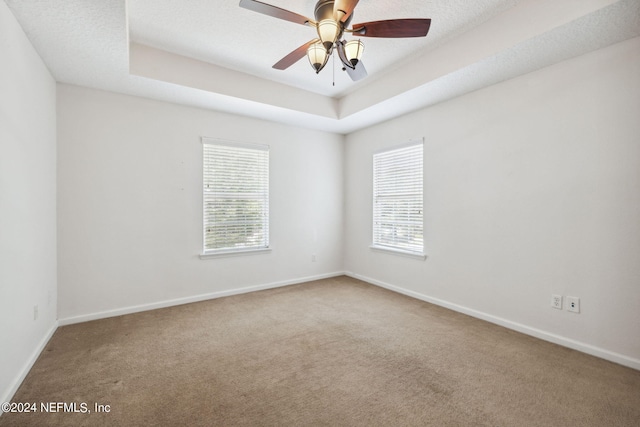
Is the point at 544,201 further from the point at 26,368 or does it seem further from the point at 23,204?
the point at 26,368

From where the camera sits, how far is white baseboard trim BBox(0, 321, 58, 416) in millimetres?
1896

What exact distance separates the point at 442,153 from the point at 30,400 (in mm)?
4260

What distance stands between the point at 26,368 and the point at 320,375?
7.11 ft

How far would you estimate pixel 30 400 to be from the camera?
1.91m

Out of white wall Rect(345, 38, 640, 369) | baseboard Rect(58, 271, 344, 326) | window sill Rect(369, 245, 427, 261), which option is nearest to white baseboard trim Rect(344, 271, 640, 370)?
white wall Rect(345, 38, 640, 369)

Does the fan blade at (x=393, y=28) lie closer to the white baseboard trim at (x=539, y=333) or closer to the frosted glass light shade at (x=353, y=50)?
the frosted glass light shade at (x=353, y=50)

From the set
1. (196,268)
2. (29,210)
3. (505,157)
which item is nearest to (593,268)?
(505,157)

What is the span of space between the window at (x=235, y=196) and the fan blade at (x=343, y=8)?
2609mm

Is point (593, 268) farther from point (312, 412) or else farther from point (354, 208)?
point (354, 208)

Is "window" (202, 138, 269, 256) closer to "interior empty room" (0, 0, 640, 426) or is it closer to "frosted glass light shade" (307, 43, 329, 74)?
"interior empty room" (0, 0, 640, 426)

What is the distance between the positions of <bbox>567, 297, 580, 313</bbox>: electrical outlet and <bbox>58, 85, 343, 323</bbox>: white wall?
11.1ft

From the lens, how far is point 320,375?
2.21 meters

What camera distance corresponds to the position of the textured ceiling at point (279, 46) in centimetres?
217

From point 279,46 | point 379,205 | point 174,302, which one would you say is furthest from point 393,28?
point 174,302
